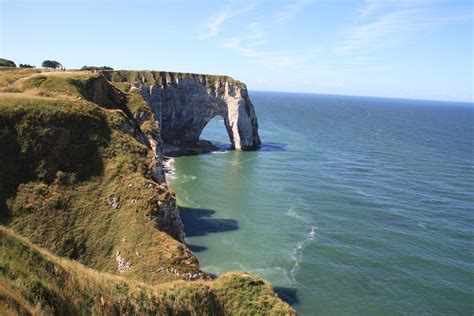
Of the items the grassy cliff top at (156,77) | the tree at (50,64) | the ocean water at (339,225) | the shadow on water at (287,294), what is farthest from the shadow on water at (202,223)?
the tree at (50,64)

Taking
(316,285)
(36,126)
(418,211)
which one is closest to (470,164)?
(418,211)

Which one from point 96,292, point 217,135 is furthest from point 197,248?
point 217,135

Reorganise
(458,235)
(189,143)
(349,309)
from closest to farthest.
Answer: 1. (349,309)
2. (458,235)
3. (189,143)

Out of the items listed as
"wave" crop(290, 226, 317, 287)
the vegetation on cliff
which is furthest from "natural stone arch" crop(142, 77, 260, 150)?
the vegetation on cliff

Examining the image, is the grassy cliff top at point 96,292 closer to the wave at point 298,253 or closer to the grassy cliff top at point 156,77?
the wave at point 298,253

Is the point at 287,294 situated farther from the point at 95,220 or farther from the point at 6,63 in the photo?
the point at 6,63

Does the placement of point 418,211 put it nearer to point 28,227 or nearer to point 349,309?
point 349,309
